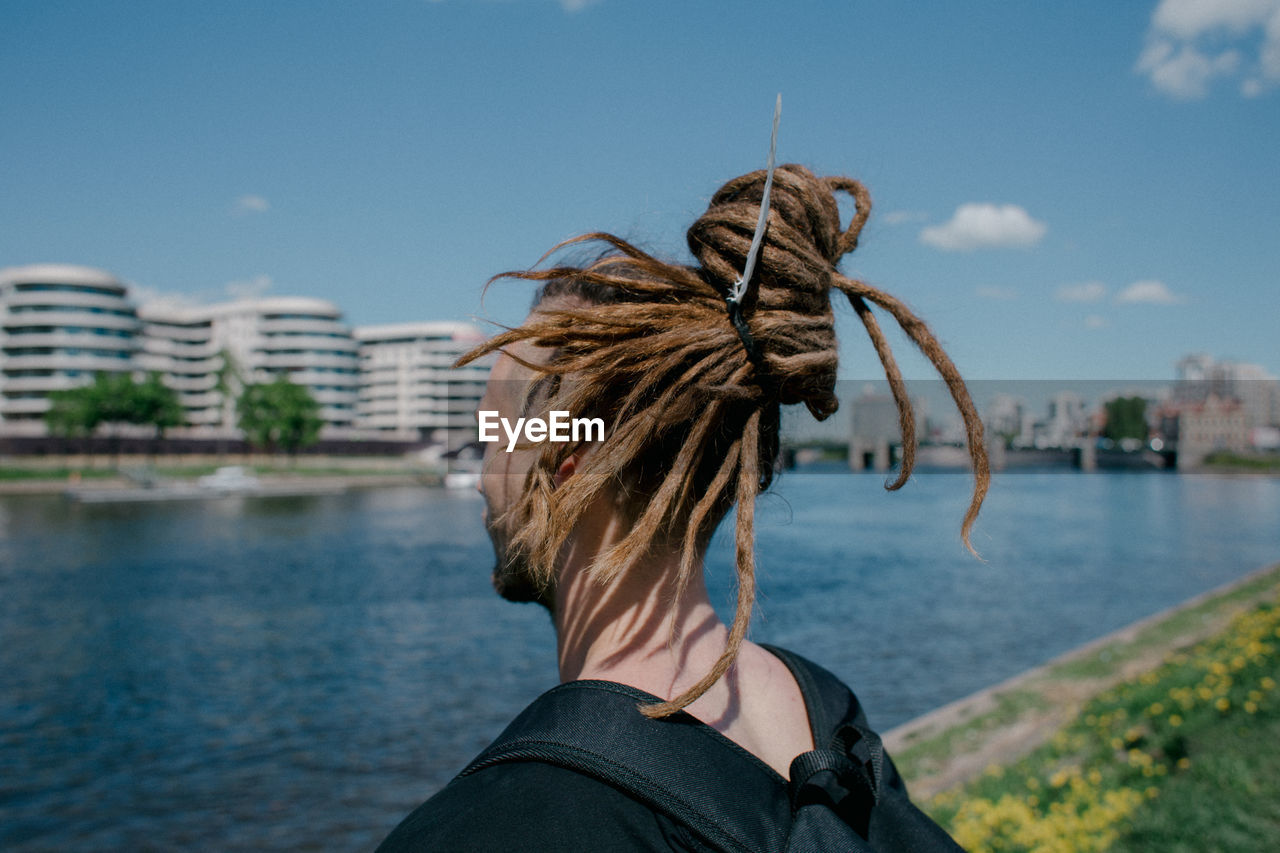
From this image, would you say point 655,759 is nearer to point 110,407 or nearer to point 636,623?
point 636,623

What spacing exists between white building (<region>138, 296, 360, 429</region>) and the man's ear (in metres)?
98.1

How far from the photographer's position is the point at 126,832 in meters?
8.58

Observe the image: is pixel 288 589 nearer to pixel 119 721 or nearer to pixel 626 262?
pixel 119 721

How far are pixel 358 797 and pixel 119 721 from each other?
459 cm

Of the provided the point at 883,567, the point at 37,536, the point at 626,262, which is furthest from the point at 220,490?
the point at 626,262

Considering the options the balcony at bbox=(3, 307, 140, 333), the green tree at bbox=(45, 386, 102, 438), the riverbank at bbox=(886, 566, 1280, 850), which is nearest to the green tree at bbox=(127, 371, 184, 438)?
the green tree at bbox=(45, 386, 102, 438)

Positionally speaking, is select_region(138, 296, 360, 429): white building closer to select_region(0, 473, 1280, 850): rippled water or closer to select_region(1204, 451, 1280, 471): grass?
select_region(0, 473, 1280, 850): rippled water

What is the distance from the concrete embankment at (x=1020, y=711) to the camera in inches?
280

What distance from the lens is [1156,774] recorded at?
5328 millimetres

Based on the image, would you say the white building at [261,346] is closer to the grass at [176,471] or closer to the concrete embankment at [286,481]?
the grass at [176,471]

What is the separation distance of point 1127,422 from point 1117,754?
242 inches

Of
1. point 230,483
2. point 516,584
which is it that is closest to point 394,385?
point 230,483

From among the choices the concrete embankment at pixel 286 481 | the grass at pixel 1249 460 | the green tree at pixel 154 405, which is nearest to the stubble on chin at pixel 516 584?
the grass at pixel 1249 460

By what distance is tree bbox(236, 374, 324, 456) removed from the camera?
69.4 metres
